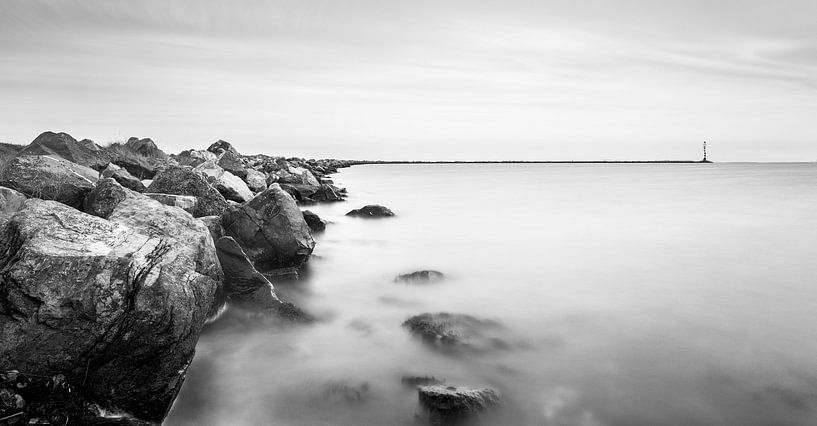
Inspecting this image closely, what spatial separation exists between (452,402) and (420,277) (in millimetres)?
4172

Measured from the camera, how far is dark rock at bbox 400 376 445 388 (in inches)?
183

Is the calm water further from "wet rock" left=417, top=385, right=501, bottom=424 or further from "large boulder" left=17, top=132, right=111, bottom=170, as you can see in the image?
"large boulder" left=17, top=132, right=111, bottom=170

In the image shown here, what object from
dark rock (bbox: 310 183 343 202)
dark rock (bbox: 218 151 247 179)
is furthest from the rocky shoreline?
dark rock (bbox: 310 183 343 202)

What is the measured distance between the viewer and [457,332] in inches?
225

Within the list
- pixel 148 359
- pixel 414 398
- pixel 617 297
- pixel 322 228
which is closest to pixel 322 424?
pixel 414 398

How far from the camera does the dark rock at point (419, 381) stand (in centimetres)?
465

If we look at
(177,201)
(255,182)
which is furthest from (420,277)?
(255,182)

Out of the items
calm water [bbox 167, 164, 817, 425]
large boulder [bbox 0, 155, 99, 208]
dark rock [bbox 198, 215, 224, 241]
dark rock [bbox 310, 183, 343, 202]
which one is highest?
large boulder [bbox 0, 155, 99, 208]

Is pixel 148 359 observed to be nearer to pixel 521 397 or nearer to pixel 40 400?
pixel 40 400

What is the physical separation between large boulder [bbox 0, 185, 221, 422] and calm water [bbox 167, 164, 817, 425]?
589mm

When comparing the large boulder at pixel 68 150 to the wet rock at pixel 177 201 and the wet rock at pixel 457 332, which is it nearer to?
the wet rock at pixel 177 201

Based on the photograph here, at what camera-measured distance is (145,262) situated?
372 centimetres

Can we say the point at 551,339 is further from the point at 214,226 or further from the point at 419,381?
the point at 214,226

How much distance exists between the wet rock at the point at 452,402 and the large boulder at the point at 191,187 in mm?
5847
